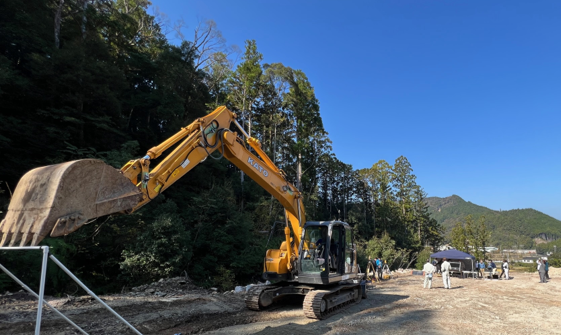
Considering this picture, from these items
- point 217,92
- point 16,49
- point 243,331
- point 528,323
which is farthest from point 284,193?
point 217,92

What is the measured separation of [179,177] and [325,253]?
4315 millimetres

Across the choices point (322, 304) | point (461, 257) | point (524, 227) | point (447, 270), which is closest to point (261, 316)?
point (322, 304)


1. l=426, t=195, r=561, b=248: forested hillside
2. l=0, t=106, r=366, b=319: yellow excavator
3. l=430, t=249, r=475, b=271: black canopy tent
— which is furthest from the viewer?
l=426, t=195, r=561, b=248: forested hillside

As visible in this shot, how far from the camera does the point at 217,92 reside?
99.5ft

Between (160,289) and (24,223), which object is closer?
(24,223)

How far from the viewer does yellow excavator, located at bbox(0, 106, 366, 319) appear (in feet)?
11.1

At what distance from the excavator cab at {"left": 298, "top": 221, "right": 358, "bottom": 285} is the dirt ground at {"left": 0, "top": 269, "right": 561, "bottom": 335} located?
3.18 feet

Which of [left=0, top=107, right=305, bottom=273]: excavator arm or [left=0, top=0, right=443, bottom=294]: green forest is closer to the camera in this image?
[left=0, top=107, right=305, bottom=273]: excavator arm

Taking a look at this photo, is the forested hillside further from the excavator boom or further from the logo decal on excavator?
the excavator boom

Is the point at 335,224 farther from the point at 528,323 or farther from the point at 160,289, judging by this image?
the point at 160,289

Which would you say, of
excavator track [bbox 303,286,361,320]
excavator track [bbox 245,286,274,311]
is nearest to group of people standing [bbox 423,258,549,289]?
excavator track [bbox 303,286,361,320]

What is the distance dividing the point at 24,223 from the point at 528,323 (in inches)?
407

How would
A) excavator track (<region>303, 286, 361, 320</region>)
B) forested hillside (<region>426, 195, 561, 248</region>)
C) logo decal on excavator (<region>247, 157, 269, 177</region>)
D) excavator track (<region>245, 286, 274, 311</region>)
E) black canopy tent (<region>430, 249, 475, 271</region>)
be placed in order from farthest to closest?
forested hillside (<region>426, 195, 561, 248</region>) < black canopy tent (<region>430, 249, 475, 271</region>) < excavator track (<region>245, 286, 274, 311</region>) < logo decal on excavator (<region>247, 157, 269, 177</region>) < excavator track (<region>303, 286, 361, 320</region>)

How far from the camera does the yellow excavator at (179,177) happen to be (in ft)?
11.1
